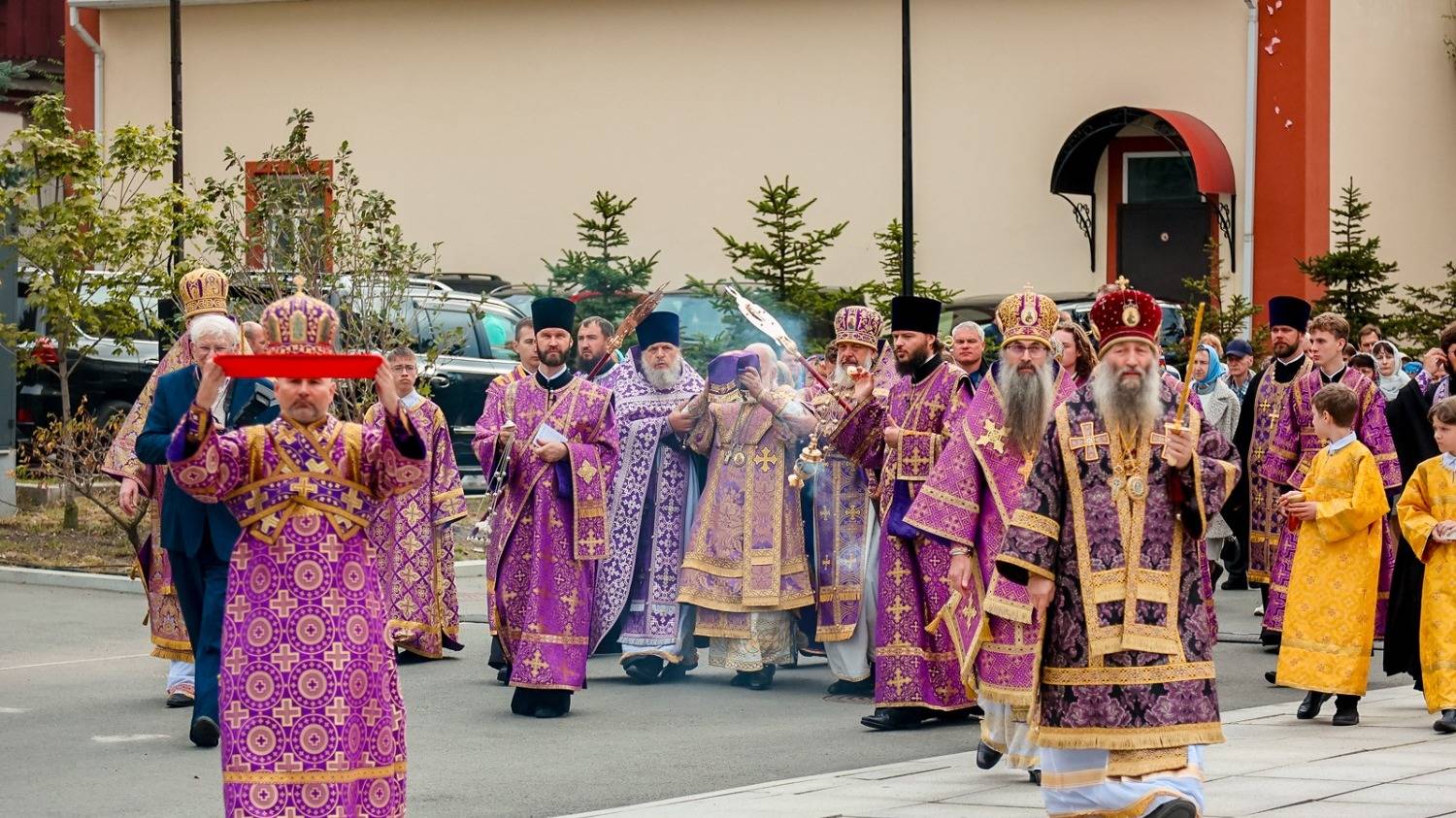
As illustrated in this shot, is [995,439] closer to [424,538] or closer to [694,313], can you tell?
[424,538]

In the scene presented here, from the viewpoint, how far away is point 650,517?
12.3m

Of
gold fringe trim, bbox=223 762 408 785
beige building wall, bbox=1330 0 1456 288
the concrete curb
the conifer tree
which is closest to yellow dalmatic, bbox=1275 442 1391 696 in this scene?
gold fringe trim, bbox=223 762 408 785

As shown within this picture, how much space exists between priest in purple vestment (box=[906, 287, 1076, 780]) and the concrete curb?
807 cm

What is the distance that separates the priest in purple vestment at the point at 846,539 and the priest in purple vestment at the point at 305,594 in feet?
16.4

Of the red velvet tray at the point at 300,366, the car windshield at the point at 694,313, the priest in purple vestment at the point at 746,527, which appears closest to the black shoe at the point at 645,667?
the priest in purple vestment at the point at 746,527

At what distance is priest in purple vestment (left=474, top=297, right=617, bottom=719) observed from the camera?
10578mm

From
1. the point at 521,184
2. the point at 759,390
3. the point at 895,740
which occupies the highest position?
the point at 521,184

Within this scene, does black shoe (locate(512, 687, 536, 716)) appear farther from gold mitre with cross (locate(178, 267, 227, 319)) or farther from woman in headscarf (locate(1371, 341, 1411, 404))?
woman in headscarf (locate(1371, 341, 1411, 404))

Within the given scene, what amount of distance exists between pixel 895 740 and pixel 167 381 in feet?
11.7

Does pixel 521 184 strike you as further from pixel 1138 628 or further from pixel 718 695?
pixel 1138 628

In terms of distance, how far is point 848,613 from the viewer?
11.4 meters

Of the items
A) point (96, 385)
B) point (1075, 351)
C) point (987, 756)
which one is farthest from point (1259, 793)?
point (96, 385)

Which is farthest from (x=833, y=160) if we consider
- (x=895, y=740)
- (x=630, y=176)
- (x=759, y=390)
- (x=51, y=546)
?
(x=895, y=740)

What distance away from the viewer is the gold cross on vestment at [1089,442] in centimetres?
680
